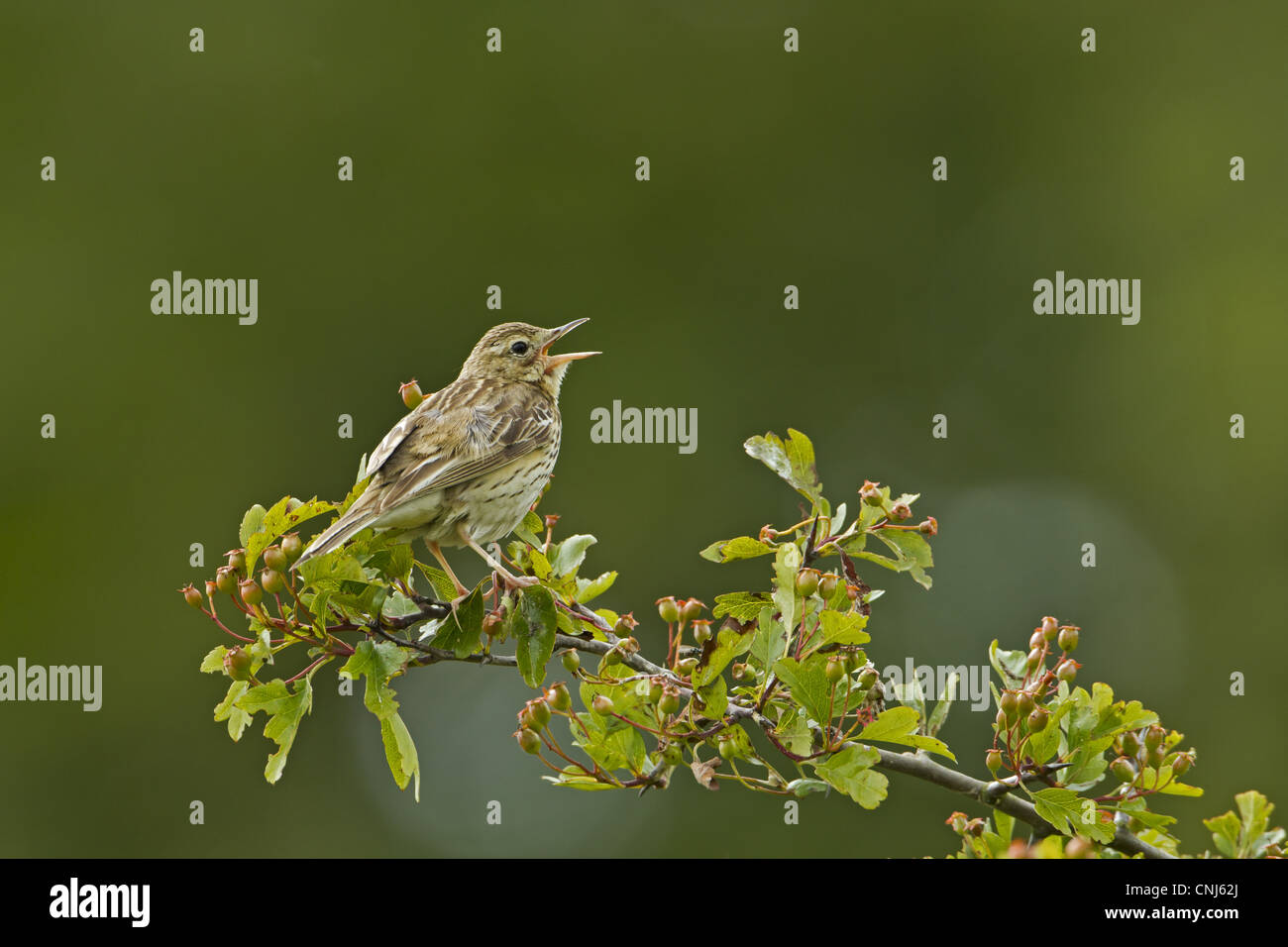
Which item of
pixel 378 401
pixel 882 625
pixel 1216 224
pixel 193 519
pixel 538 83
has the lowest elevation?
pixel 882 625

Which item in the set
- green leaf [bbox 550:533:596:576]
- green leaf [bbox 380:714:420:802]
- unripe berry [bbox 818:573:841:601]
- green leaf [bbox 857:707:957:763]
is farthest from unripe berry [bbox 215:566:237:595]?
green leaf [bbox 857:707:957:763]

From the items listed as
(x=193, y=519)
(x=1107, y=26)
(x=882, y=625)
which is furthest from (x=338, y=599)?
(x=1107, y=26)

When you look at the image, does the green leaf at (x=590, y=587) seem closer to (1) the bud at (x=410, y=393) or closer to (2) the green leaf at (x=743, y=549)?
(2) the green leaf at (x=743, y=549)

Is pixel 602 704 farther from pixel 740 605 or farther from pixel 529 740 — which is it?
pixel 740 605

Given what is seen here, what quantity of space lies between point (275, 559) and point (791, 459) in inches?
52.3

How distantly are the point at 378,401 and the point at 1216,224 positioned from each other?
9.61 metres

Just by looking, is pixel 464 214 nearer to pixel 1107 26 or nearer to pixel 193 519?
pixel 193 519

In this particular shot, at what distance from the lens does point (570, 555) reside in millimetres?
3809

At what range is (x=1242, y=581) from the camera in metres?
14.5

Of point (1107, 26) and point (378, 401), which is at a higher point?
point (1107, 26)

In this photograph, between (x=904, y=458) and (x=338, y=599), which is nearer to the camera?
(x=338, y=599)

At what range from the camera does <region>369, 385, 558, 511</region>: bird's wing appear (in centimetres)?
439

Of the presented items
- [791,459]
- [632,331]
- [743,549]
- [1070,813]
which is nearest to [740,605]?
[743,549]

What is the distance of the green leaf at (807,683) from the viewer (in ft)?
10.8
